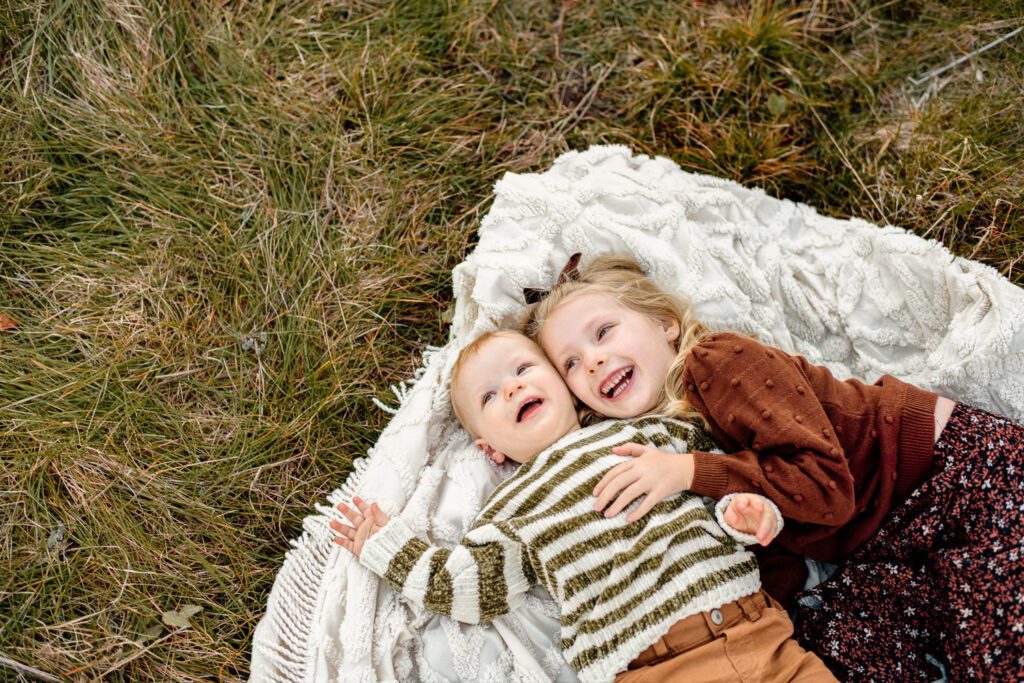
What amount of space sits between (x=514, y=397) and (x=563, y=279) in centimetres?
55

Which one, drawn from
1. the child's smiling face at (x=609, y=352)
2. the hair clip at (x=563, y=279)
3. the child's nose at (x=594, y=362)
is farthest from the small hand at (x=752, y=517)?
the hair clip at (x=563, y=279)

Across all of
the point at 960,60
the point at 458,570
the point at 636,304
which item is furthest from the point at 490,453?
the point at 960,60

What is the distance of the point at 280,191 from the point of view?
126 inches

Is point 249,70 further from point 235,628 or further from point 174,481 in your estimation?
point 235,628

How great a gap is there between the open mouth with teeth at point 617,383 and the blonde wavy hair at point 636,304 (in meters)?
0.13

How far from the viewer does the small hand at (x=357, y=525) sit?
2.63 m

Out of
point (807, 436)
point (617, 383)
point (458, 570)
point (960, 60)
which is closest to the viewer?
point (807, 436)

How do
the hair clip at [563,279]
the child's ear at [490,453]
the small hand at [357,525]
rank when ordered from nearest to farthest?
the small hand at [357,525]
the child's ear at [490,453]
the hair clip at [563,279]

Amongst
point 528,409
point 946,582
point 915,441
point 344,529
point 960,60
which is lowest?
point 344,529

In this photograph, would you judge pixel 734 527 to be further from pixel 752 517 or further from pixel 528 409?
pixel 528 409

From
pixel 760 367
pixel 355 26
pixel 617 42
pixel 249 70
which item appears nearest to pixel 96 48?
pixel 249 70

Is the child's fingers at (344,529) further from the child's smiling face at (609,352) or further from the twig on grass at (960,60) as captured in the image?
the twig on grass at (960,60)

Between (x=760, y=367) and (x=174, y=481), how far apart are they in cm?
208

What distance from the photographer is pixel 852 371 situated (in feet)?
9.68
